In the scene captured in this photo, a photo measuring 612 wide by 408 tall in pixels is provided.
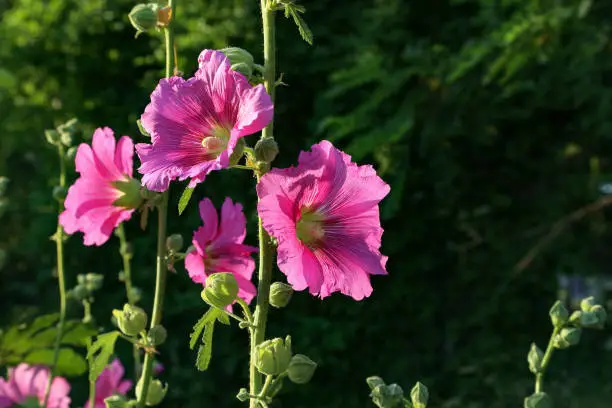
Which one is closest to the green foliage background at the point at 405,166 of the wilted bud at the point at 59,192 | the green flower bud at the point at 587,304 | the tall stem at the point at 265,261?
the wilted bud at the point at 59,192

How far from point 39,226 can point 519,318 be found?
1.54 m

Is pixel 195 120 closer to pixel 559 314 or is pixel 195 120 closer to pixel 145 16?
pixel 145 16

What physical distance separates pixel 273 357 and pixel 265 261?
0.09 m

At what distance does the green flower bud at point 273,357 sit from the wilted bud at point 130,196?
322mm

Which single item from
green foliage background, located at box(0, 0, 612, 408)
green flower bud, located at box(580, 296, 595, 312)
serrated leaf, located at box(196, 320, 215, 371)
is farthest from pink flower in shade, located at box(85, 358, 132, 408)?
green foliage background, located at box(0, 0, 612, 408)

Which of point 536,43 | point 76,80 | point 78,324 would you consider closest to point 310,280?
point 78,324

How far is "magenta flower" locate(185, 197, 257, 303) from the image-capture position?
2.77ft

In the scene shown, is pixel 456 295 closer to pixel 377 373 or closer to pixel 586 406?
pixel 377 373

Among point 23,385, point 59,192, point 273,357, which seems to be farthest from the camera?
point 23,385

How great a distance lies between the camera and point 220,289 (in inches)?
25.7

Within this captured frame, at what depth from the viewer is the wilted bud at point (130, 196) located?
0.88 m

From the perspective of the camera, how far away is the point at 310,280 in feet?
2.16

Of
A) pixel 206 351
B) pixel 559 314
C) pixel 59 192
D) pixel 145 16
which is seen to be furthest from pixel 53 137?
pixel 559 314

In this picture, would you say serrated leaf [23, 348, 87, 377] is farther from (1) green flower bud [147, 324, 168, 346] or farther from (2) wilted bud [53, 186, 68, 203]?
(1) green flower bud [147, 324, 168, 346]
